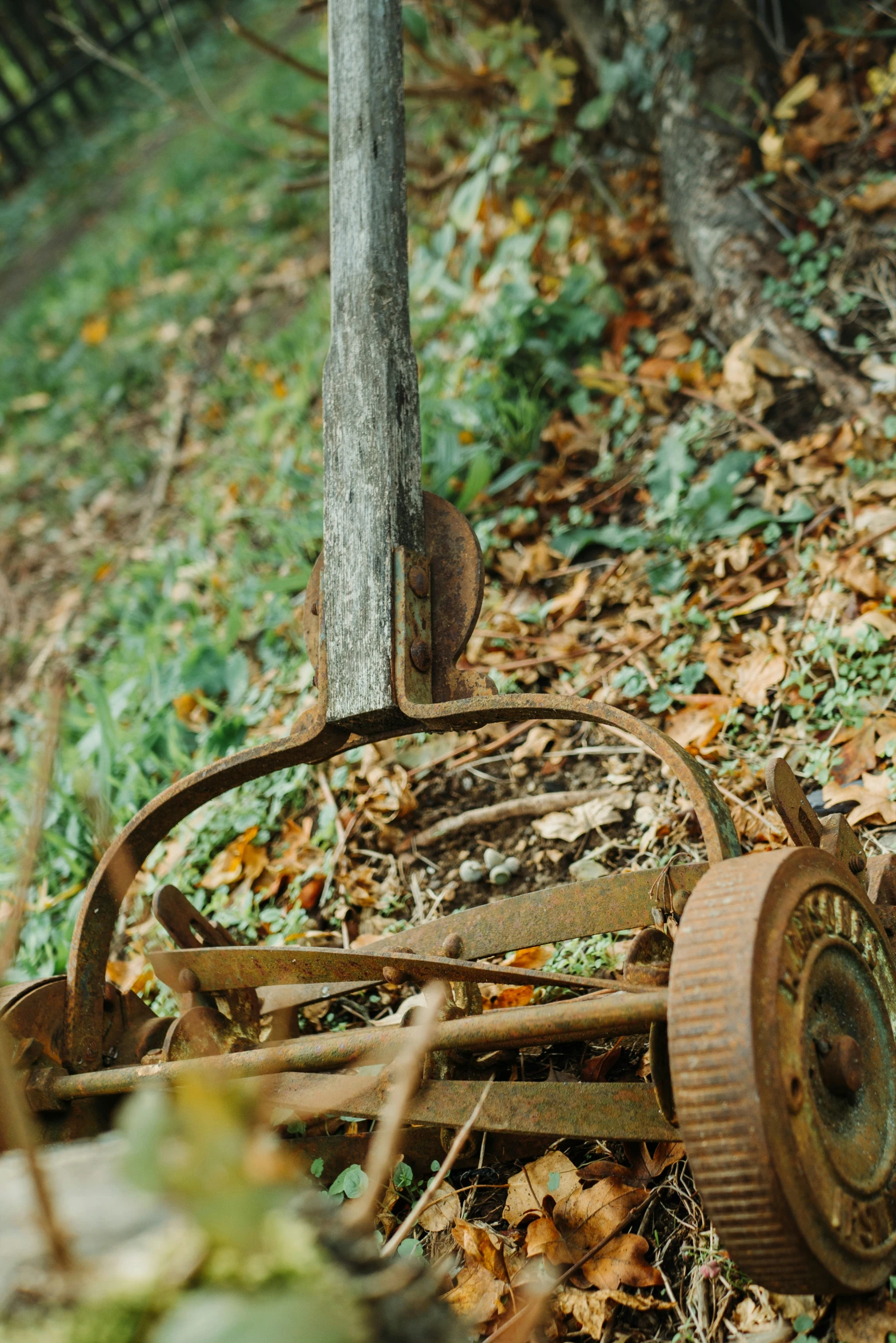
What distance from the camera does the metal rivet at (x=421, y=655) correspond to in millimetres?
1780

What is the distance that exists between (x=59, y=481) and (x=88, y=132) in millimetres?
5564

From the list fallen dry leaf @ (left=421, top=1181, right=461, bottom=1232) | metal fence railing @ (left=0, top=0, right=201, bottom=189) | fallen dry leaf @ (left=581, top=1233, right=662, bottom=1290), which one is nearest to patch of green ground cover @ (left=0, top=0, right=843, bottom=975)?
fallen dry leaf @ (left=421, top=1181, right=461, bottom=1232)

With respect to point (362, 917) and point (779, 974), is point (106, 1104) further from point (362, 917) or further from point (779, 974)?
point (779, 974)

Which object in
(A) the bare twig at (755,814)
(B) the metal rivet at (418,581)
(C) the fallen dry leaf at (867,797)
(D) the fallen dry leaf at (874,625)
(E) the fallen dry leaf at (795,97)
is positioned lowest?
(C) the fallen dry leaf at (867,797)

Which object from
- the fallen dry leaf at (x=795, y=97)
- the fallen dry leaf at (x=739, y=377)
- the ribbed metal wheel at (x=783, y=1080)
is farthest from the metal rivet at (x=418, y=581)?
the fallen dry leaf at (x=795, y=97)

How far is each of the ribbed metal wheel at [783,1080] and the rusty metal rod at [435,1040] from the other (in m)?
0.09

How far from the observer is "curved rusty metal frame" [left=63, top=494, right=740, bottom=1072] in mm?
1678

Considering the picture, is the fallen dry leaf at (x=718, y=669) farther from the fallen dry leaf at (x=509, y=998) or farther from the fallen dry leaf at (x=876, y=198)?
the fallen dry leaf at (x=876, y=198)

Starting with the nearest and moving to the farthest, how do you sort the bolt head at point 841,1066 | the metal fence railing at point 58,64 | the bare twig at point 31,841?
the bare twig at point 31,841 → the bolt head at point 841,1066 → the metal fence railing at point 58,64

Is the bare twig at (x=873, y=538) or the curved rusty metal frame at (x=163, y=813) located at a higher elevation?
the curved rusty metal frame at (x=163, y=813)

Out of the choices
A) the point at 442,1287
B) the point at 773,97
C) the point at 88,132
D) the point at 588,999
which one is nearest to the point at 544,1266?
the point at 442,1287

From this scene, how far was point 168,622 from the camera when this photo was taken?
3.64 m

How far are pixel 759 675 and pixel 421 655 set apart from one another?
37.3 inches

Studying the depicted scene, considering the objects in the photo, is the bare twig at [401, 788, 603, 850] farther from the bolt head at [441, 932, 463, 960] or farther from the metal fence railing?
the metal fence railing
